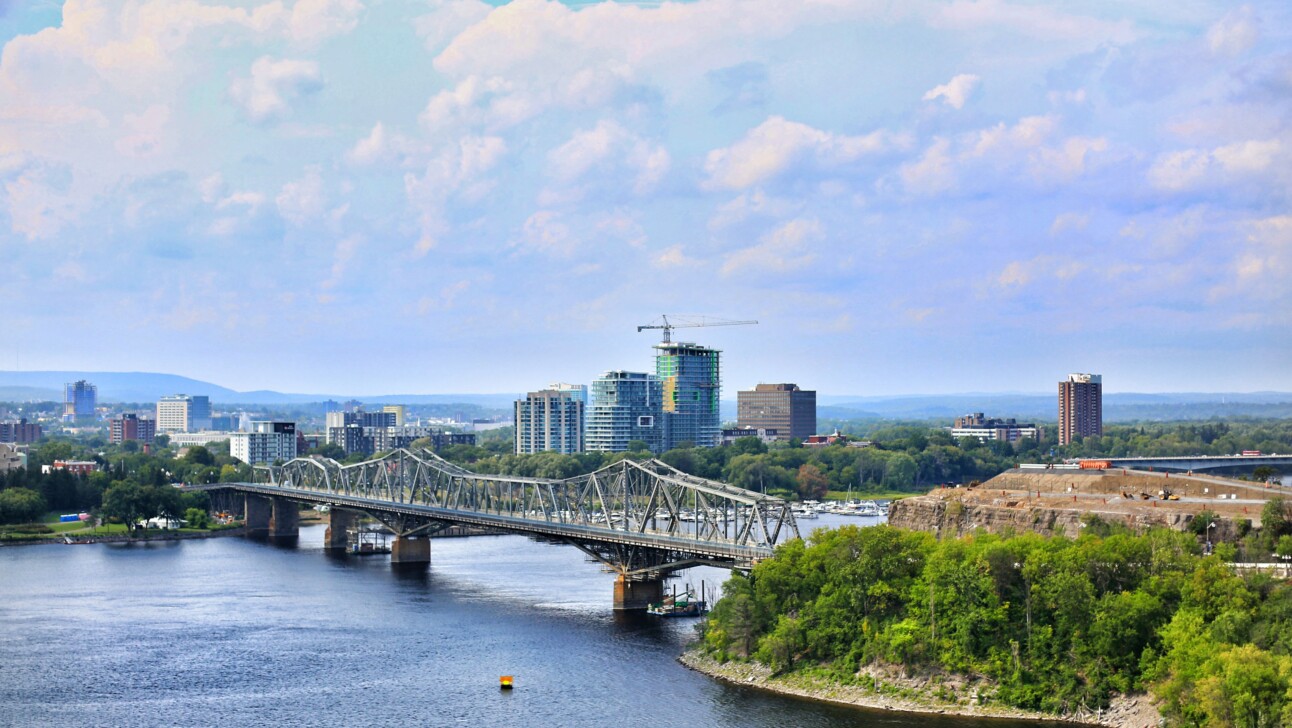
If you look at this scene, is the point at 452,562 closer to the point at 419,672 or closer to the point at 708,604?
the point at 708,604

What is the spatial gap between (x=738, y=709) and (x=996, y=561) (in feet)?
37.4

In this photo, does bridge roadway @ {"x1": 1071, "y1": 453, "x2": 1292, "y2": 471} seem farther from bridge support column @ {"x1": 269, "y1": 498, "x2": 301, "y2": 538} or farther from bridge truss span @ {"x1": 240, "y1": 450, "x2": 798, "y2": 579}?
bridge support column @ {"x1": 269, "y1": 498, "x2": 301, "y2": 538}

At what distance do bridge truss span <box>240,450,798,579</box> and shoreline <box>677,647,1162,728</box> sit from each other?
10495 millimetres

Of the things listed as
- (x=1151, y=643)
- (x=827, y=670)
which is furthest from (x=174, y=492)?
(x=1151, y=643)

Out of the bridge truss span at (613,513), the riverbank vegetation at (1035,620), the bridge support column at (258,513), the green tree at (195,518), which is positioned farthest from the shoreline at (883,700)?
the bridge support column at (258,513)

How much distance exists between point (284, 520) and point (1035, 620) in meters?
97.2

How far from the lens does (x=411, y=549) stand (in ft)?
373

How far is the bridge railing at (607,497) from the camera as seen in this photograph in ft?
265

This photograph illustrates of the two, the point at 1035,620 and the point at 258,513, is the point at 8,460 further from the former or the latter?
the point at 1035,620

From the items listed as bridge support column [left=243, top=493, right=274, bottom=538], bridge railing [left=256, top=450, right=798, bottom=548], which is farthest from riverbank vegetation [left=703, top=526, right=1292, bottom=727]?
bridge support column [left=243, top=493, right=274, bottom=538]

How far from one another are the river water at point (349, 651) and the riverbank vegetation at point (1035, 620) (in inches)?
126

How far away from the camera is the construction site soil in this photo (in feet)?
213

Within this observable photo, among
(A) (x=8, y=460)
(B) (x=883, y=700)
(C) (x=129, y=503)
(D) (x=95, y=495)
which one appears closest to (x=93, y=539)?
(C) (x=129, y=503)

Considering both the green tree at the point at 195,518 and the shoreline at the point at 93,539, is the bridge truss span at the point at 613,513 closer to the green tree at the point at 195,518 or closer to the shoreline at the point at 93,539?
the green tree at the point at 195,518
